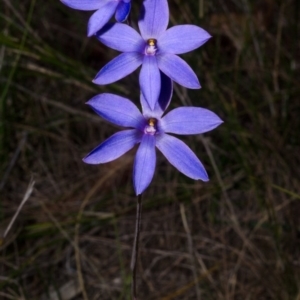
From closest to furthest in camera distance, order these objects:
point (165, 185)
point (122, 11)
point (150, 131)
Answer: point (122, 11) → point (150, 131) → point (165, 185)

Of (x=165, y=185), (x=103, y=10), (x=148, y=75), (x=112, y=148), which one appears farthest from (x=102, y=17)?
(x=165, y=185)

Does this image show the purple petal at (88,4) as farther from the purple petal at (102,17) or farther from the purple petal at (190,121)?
the purple petal at (190,121)

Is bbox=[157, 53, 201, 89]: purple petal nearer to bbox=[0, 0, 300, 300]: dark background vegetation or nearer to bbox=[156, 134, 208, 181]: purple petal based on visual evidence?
bbox=[156, 134, 208, 181]: purple petal

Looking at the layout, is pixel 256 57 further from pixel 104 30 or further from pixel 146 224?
pixel 104 30

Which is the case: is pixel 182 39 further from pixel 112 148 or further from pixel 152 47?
pixel 112 148

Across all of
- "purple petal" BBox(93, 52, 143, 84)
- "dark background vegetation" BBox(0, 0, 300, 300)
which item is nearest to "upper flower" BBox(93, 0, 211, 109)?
"purple petal" BBox(93, 52, 143, 84)

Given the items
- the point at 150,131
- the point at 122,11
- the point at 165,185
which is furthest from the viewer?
the point at 165,185

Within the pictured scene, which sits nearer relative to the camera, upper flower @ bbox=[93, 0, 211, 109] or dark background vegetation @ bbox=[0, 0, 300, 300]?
upper flower @ bbox=[93, 0, 211, 109]

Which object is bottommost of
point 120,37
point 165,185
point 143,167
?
point 165,185

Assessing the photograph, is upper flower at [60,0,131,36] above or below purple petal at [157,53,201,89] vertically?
above
